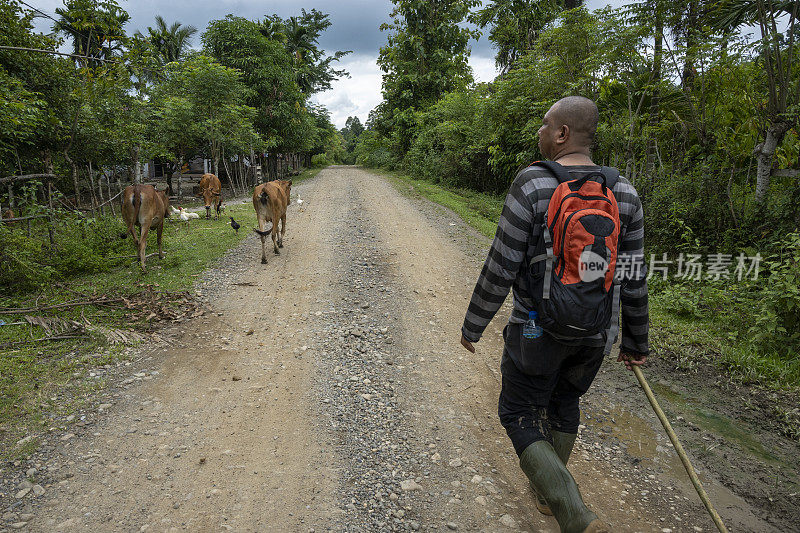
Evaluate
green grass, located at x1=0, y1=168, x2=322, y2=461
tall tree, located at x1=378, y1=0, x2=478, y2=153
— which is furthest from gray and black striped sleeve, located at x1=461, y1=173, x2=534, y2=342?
tall tree, located at x1=378, y1=0, x2=478, y2=153

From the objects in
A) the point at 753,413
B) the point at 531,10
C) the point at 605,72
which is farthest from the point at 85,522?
the point at 531,10

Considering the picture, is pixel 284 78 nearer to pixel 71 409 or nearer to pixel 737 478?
pixel 71 409

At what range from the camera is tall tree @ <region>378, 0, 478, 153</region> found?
2656 centimetres

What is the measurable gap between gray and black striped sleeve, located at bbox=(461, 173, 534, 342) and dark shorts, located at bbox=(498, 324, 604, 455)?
179mm

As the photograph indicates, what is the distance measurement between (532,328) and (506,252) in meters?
0.39

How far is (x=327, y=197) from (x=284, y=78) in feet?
34.2

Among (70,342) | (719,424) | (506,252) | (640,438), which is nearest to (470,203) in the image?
(719,424)

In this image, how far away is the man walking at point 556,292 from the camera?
6.24ft

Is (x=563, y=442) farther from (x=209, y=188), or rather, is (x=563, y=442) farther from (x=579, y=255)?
(x=209, y=188)

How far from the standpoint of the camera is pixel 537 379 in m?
2.18

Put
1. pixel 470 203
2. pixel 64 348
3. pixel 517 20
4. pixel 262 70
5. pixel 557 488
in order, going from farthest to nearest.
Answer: pixel 262 70
pixel 517 20
pixel 470 203
pixel 64 348
pixel 557 488

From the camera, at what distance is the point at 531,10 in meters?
18.1

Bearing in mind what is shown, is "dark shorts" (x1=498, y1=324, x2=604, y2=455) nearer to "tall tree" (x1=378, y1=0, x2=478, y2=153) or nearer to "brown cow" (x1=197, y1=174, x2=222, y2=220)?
"brown cow" (x1=197, y1=174, x2=222, y2=220)

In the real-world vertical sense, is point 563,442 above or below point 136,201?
below
